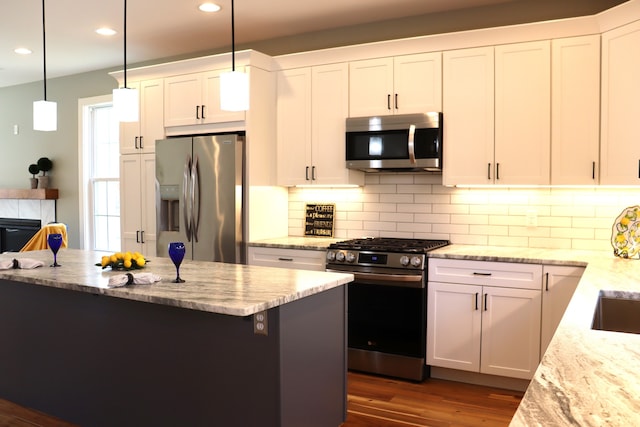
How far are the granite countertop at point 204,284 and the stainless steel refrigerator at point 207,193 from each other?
4.15 ft

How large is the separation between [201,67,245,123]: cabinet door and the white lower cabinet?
215cm

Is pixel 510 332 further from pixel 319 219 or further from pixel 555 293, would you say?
pixel 319 219

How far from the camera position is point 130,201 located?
5.32m

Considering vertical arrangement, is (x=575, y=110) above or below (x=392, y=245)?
above

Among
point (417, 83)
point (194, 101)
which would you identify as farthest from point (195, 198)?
point (417, 83)

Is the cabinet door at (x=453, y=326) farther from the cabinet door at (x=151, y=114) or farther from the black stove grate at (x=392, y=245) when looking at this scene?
the cabinet door at (x=151, y=114)

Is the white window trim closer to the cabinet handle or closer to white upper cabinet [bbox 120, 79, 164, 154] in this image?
white upper cabinet [bbox 120, 79, 164, 154]

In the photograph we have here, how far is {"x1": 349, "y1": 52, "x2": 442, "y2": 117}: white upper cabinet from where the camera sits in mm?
4074

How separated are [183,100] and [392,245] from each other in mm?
2291

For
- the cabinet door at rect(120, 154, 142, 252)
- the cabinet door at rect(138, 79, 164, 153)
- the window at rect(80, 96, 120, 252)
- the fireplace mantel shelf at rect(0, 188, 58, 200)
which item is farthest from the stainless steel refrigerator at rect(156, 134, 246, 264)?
the fireplace mantel shelf at rect(0, 188, 58, 200)

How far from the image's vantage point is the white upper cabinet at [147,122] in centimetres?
506

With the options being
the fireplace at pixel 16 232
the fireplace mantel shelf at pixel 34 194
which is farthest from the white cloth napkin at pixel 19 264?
the fireplace at pixel 16 232

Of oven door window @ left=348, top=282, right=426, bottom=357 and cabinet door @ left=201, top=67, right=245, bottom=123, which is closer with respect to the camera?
oven door window @ left=348, top=282, right=426, bottom=357

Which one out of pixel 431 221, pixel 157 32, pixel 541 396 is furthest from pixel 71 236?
pixel 541 396
